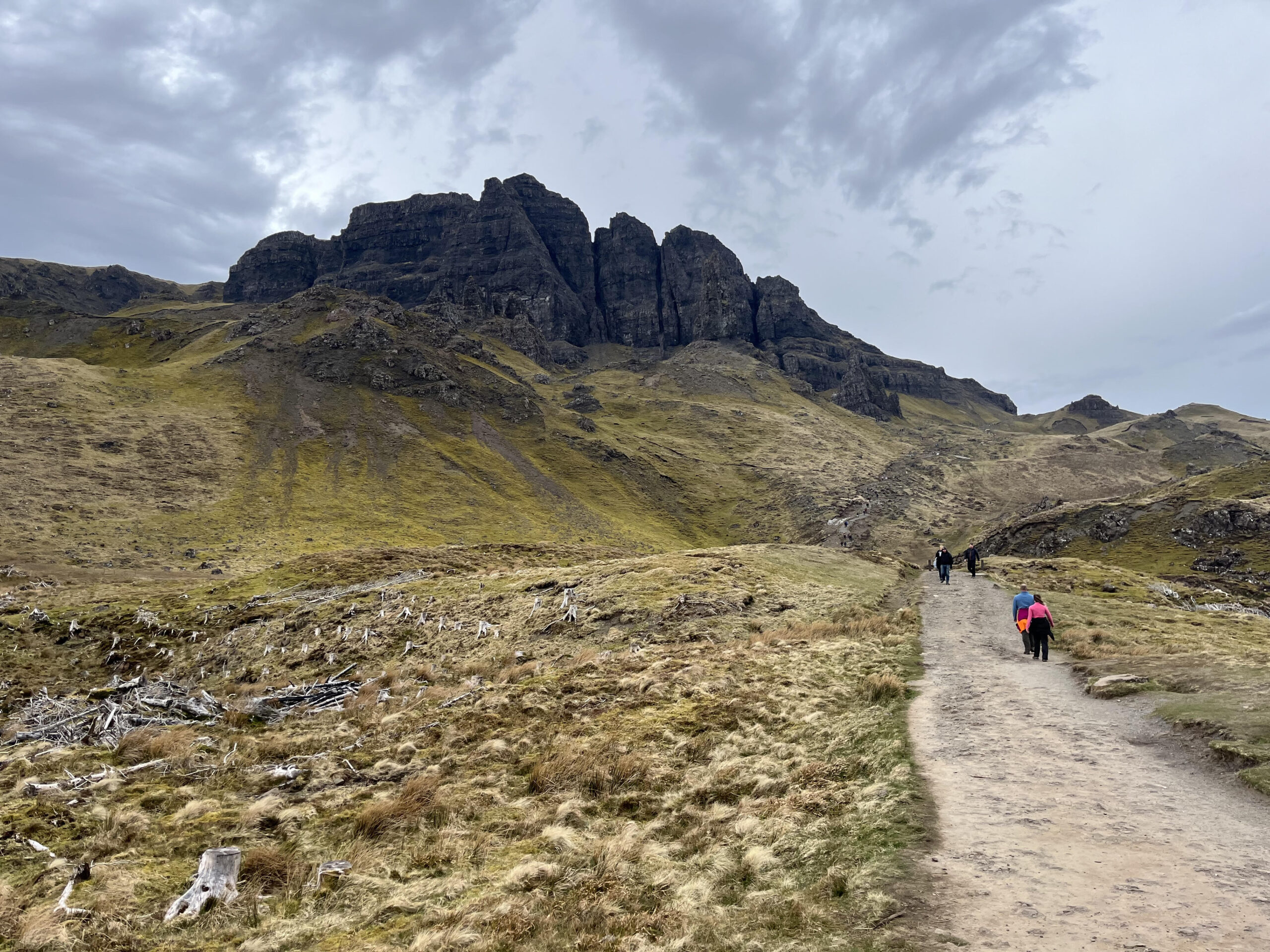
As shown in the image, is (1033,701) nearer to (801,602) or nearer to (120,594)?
(801,602)

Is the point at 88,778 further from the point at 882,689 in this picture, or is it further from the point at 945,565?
the point at 945,565

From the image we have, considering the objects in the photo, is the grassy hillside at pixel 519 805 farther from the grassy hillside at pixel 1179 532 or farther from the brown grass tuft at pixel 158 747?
the grassy hillside at pixel 1179 532

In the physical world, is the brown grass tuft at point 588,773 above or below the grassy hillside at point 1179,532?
below

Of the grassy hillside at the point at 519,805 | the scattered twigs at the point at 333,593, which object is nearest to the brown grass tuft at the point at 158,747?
the grassy hillside at the point at 519,805

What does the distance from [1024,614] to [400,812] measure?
23.4 metres

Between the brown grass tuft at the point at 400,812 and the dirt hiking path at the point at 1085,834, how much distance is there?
8.67 m

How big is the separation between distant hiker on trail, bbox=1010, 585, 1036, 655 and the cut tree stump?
2470 cm

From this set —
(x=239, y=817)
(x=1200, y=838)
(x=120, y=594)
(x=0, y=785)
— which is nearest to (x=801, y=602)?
(x=1200, y=838)

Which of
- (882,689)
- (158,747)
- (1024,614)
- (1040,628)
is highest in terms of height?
(1024,614)

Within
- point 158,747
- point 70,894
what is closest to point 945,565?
point 158,747

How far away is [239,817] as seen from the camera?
37.5ft

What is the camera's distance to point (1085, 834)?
8.46 metres

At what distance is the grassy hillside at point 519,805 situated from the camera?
7777 millimetres

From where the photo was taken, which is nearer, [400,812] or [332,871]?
[332,871]
